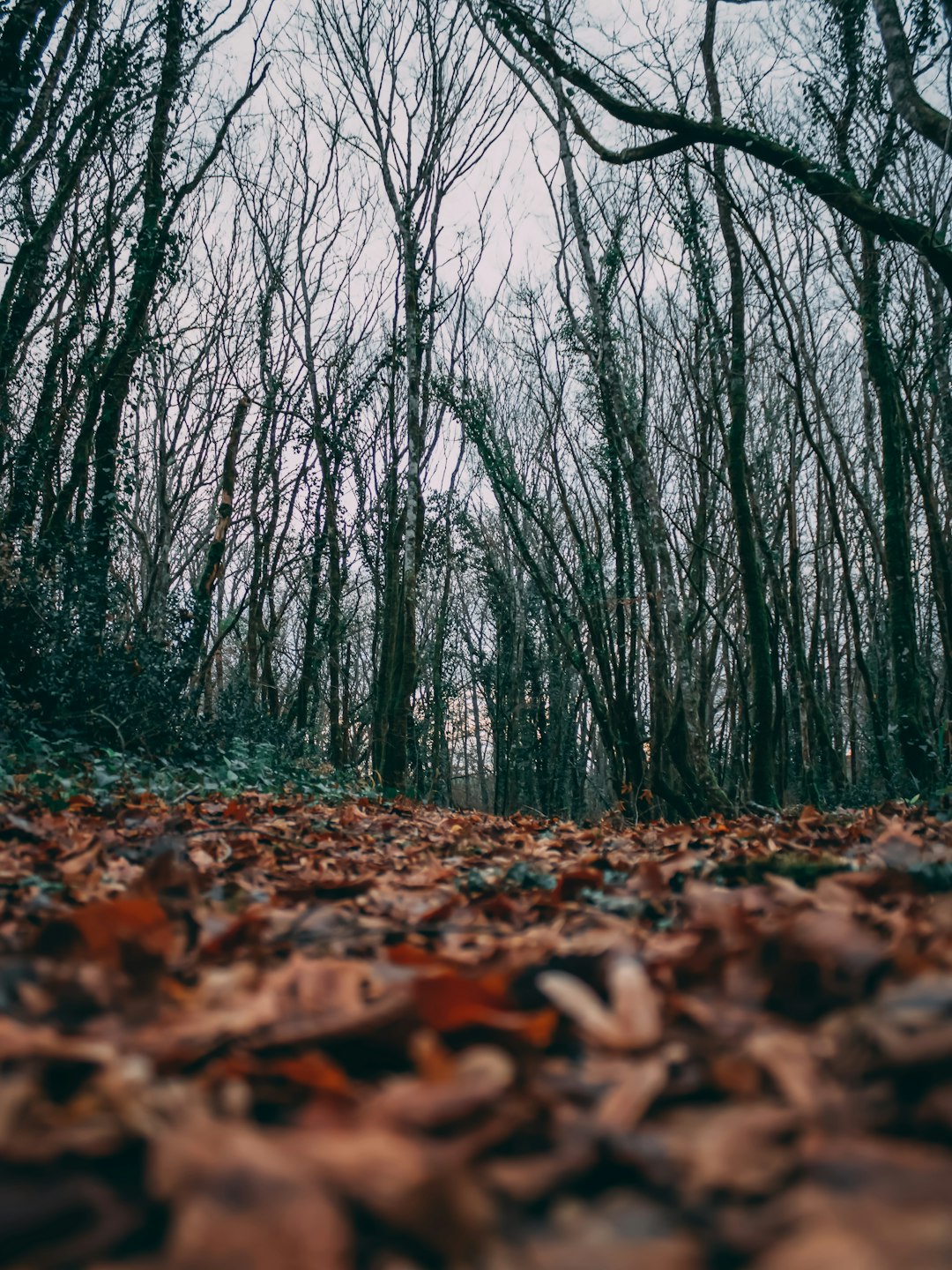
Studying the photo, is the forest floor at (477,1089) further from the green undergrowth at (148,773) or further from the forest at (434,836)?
the green undergrowth at (148,773)

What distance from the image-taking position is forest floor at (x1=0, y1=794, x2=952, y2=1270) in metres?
0.50

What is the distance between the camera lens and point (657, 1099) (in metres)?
0.67

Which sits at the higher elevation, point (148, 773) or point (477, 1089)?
point (148, 773)

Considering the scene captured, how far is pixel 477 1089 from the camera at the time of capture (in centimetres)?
65

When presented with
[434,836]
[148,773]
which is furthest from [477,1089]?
[148,773]

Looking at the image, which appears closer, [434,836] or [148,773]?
[434,836]

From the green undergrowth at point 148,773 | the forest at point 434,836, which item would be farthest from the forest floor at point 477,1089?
the green undergrowth at point 148,773

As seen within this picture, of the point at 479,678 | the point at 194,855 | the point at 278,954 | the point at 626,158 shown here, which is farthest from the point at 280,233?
the point at 278,954

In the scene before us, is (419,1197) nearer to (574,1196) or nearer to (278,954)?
(574,1196)

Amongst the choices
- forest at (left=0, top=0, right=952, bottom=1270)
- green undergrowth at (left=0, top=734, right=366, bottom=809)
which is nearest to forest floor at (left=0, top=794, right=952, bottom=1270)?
forest at (left=0, top=0, right=952, bottom=1270)

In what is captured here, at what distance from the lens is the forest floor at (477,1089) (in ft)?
1.63

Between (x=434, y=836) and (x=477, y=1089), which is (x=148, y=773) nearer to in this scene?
(x=434, y=836)

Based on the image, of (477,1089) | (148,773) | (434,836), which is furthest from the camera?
(148,773)

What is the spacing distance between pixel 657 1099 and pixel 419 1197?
0.27m
